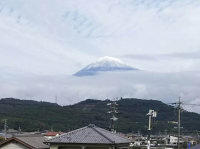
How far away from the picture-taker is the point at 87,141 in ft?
96.1

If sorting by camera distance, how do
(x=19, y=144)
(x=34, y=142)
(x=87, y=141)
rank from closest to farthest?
(x=87, y=141) < (x=19, y=144) < (x=34, y=142)

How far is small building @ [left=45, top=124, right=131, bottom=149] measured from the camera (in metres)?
29.1

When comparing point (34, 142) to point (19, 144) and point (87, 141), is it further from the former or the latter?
point (87, 141)

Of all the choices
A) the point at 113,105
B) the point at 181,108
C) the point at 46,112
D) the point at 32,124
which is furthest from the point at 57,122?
the point at 181,108

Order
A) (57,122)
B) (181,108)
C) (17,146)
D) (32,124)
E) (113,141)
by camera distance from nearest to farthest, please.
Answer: (113,141) < (17,146) < (181,108) < (32,124) < (57,122)

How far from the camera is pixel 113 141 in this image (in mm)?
28906

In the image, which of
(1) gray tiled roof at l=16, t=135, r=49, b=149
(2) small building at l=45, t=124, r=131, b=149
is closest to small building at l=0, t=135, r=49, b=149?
(1) gray tiled roof at l=16, t=135, r=49, b=149

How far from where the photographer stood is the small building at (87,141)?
29.1 m

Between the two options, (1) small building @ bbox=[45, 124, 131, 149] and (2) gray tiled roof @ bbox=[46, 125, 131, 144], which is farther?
(2) gray tiled roof @ bbox=[46, 125, 131, 144]

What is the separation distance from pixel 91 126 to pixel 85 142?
11.0ft

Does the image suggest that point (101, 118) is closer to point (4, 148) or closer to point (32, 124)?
point (32, 124)

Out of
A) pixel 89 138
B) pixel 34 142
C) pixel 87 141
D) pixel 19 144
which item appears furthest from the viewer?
pixel 34 142

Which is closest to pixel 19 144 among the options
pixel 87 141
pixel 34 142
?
pixel 34 142

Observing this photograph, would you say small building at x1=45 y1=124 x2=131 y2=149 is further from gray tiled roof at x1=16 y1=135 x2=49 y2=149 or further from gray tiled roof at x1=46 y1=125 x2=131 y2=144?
gray tiled roof at x1=16 y1=135 x2=49 y2=149
